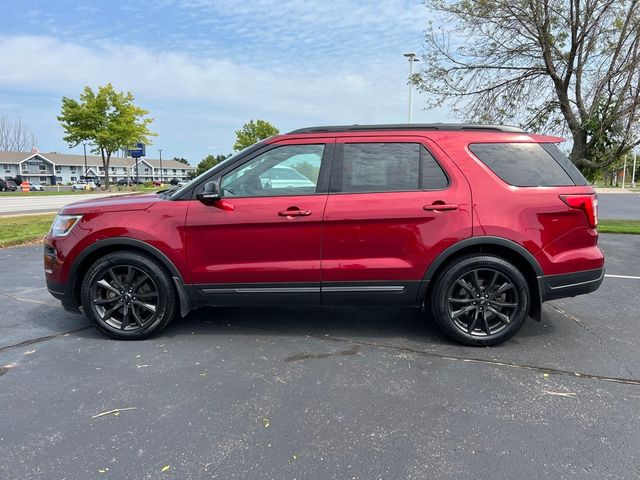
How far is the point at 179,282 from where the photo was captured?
3.87 metres

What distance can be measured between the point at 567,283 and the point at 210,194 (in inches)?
122

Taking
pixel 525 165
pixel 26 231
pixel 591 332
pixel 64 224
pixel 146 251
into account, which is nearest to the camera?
pixel 525 165

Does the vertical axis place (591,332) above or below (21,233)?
below

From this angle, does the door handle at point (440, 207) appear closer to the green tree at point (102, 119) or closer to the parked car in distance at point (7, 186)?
the green tree at point (102, 119)

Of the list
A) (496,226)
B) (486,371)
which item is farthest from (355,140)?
(486,371)

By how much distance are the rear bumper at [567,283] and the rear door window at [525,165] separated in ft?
2.54

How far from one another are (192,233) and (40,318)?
87.4 inches

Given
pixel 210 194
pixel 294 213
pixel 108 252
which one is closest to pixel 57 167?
pixel 108 252

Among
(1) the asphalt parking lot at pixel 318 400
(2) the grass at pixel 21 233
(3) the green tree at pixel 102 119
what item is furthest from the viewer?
(3) the green tree at pixel 102 119

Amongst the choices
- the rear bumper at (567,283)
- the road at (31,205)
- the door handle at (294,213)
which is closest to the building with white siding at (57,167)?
the road at (31,205)

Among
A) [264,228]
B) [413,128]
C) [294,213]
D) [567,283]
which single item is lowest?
[567,283]

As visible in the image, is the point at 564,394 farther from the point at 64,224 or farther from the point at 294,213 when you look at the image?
the point at 64,224

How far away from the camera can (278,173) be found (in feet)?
12.7

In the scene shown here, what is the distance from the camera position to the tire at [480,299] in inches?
146
